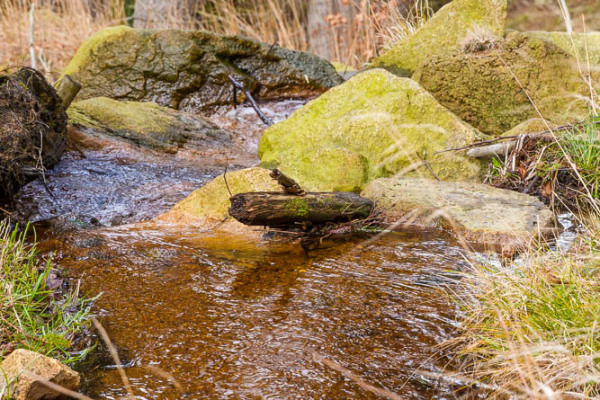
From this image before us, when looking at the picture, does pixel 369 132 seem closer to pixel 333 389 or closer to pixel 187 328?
pixel 187 328

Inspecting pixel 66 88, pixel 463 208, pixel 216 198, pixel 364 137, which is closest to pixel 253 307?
pixel 216 198

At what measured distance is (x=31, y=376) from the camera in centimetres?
186

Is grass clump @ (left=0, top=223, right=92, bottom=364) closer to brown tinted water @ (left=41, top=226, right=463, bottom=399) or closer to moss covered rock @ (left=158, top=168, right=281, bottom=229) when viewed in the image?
brown tinted water @ (left=41, top=226, right=463, bottom=399)

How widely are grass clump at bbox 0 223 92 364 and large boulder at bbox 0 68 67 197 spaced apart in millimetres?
1673

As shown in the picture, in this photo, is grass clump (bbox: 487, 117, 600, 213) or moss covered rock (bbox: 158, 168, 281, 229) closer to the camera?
grass clump (bbox: 487, 117, 600, 213)

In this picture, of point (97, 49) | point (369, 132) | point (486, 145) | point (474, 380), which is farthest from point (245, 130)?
point (474, 380)

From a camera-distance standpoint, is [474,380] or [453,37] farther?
[453,37]

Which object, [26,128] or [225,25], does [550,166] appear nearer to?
[26,128]

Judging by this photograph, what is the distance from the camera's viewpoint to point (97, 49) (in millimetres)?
7766

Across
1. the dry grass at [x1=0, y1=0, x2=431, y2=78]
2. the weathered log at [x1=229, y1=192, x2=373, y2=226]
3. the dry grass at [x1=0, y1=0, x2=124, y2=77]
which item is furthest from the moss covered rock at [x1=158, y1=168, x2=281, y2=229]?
the dry grass at [x1=0, y1=0, x2=124, y2=77]

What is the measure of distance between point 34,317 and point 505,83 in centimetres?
444

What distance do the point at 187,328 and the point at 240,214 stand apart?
3.10 feet

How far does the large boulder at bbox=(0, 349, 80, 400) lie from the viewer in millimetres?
1865

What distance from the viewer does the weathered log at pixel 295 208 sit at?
11.0ft
